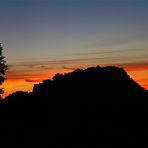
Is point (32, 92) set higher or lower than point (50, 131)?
higher

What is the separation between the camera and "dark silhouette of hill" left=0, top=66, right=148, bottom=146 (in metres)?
45.2

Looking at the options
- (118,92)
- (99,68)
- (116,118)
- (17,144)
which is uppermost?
(99,68)

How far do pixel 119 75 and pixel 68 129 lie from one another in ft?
38.3

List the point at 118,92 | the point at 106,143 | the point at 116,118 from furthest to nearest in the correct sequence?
the point at 118,92 < the point at 116,118 < the point at 106,143

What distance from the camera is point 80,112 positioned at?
161 ft

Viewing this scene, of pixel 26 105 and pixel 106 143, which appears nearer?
pixel 106 143

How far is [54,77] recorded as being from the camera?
54.2 m

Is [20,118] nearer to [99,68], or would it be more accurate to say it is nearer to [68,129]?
[68,129]

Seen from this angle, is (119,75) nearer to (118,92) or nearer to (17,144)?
(118,92)

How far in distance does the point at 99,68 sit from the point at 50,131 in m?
12.1

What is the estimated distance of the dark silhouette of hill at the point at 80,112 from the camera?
45.2m

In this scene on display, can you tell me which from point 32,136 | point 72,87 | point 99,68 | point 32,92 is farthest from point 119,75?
point 32,136

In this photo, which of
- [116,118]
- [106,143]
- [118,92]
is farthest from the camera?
[118,92]

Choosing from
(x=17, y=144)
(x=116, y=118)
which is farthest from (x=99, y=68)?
(x=17, y=144)
